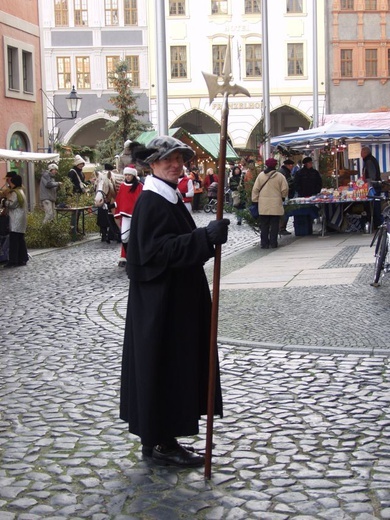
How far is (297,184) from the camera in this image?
20.8 m

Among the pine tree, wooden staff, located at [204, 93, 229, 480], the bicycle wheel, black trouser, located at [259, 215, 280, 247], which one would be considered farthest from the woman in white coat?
the pine tree

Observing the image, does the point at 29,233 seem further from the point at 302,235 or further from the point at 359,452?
the point at 359,452

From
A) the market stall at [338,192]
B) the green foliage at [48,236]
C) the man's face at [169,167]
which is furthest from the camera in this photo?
the green foliage at [48,236]

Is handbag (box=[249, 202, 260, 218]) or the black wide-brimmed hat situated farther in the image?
handbag (box=[249, 202, 260, 218])

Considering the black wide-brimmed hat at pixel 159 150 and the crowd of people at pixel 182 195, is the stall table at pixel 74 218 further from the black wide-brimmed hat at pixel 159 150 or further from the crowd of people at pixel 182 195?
the black wide-brimmed hat at pixel 159 150

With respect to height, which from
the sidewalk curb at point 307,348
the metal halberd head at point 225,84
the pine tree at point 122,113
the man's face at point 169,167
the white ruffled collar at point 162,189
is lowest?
the sidewalk curb at point 307,348

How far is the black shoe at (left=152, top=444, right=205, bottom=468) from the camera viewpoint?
4.92 m

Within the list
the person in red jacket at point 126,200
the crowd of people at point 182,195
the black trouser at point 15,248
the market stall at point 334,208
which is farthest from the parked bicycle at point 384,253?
the market stall at point 334,208

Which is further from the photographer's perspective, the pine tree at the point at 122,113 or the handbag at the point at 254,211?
the pine tree at the point at 122,113

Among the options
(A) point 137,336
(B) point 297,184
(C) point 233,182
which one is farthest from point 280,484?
(C) point 233,182

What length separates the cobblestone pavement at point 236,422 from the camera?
14.4 feet

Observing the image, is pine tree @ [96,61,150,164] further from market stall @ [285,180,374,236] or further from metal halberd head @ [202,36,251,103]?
metal halberd head @ [202,36,251,103]

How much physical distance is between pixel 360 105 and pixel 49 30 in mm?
17165

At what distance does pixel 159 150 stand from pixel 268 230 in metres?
13.4
